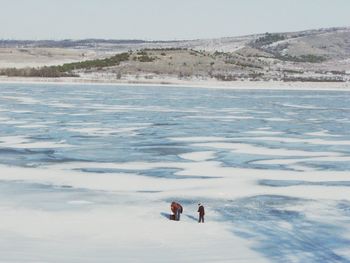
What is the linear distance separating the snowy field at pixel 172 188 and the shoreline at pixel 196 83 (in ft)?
115

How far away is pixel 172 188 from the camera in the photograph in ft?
59.6

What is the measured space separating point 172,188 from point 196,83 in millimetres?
55813

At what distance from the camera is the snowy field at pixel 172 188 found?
12.8 metres

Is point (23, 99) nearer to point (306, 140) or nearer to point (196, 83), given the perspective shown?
point (306, 140)

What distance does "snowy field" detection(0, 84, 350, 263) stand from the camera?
1283 centimetres

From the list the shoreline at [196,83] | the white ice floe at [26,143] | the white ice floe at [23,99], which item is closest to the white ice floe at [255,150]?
the white ice floe at [26,143]

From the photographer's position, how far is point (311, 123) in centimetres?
3434

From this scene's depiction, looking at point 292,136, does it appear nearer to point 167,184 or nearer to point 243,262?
point 167,184

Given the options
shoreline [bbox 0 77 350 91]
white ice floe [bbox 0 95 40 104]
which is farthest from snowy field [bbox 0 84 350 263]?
shoreline [bbox 0 77 350 91]

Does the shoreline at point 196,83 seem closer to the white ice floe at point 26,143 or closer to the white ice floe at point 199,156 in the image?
the white ice floe at point 26,143

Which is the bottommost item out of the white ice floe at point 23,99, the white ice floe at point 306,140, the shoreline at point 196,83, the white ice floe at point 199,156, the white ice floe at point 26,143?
the shoreline at point 196,83

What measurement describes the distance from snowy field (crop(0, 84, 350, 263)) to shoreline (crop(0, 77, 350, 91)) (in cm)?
3493

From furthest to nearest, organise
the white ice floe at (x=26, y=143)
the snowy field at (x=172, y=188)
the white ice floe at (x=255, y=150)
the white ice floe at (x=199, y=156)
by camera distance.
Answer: the white ice floe at (x=26, y=143) → the white ice floe at (x=255, y=150) → the white ice floe at (x=199, y=156) → the snowy field at (x=172, y=188)

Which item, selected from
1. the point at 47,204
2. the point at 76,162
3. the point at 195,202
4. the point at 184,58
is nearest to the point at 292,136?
the point at 76,162
